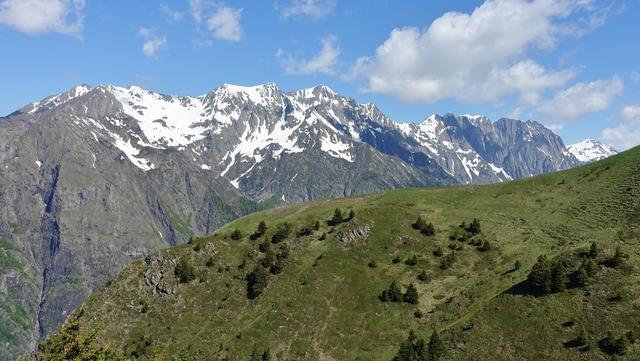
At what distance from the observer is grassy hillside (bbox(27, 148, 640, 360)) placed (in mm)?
79875

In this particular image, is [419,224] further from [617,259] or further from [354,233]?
[617,259]

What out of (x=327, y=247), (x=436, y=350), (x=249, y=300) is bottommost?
(x=436, y=350)

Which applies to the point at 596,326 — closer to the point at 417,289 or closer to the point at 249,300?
the point at 417,289

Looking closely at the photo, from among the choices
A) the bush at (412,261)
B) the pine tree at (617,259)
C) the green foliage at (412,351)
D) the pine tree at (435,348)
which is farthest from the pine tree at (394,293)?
the pine tree at (617,259)

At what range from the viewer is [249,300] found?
114312 mm

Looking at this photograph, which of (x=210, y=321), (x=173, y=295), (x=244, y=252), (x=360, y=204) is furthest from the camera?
(x=360, y=204)

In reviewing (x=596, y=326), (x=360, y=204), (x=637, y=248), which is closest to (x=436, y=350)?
(x=596, y=326)

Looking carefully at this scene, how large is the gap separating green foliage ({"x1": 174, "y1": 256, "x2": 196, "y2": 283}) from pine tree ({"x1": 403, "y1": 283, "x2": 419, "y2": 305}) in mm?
52819

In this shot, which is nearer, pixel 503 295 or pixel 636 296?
pixel 636 296

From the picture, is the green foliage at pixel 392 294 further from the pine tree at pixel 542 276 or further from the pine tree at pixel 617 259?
the pine tree at pixel 617 259

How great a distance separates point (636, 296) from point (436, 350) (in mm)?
30896

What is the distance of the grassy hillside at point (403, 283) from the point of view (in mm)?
79875

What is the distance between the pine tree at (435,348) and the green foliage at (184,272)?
64.7 m

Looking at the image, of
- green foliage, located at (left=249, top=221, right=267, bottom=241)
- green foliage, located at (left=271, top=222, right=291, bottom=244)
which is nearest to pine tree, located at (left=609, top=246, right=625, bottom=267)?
green foliage, located at (left=271, top=222, right=291, bottom=244)
